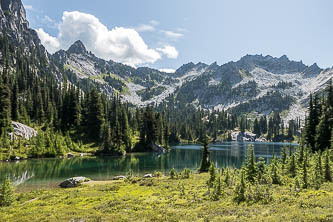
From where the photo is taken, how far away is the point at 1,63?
182m

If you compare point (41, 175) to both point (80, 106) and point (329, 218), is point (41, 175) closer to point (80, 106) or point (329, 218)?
point (329, 218)

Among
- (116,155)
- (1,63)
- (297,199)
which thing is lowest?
(116,155)

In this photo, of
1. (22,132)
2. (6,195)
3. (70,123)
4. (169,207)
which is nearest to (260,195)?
(169,207)

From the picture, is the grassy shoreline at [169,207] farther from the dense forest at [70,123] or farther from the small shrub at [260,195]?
the dense forest at [70,123]

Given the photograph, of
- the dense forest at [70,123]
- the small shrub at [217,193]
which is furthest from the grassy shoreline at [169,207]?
the dense forest at [70,123]

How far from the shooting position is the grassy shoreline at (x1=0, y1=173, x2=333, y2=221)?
1939 cm

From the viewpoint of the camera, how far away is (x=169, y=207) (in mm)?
24969

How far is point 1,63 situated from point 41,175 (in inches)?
6370

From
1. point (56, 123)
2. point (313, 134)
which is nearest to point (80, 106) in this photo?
point (56, 123)

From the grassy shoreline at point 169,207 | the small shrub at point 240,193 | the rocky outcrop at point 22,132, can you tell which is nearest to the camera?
the grassy shoreline at point 169,207

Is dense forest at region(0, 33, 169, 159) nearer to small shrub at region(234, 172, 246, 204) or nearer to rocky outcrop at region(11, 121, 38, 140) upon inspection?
rocky outcrop at region(11, 121, 38, 140)

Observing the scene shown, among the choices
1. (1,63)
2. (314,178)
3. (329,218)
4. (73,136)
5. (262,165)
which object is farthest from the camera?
(1,63)

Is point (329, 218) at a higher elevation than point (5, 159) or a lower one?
higher

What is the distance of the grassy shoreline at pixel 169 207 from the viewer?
19.4 meters
